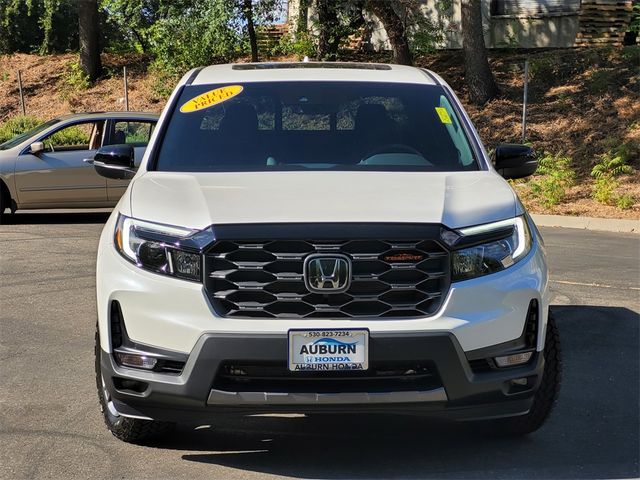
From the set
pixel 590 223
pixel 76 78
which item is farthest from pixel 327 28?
pixel 590 223

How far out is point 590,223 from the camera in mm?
14484

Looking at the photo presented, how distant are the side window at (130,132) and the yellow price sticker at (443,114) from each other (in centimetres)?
879

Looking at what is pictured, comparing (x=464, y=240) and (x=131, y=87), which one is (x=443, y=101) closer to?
(x=464, y=240)

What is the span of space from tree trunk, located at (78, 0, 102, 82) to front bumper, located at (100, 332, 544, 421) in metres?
26.4

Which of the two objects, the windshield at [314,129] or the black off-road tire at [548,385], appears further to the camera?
the windshield at [314,129]

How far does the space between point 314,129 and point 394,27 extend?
17.3 meters

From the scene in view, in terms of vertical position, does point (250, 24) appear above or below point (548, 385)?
above

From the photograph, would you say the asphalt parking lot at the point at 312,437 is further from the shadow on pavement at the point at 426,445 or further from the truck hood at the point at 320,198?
the truck hood at the point at 320,198

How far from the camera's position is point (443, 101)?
6.15 meters

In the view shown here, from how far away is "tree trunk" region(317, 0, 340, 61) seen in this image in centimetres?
2333

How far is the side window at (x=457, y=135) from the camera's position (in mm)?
5734

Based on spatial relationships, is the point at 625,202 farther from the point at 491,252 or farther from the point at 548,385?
the point at 491,252

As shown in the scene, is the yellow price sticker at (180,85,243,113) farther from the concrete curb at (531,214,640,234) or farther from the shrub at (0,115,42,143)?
the shrub at (0,115,42,143)

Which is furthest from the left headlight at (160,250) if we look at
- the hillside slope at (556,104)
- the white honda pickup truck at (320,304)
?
the hillside slope at (556,104)
